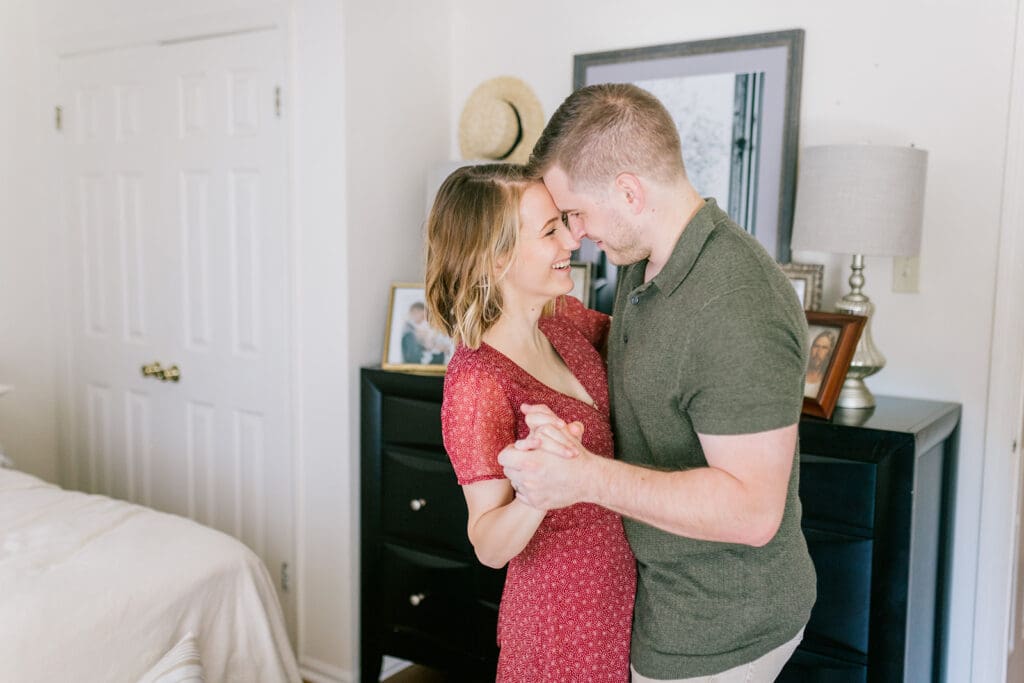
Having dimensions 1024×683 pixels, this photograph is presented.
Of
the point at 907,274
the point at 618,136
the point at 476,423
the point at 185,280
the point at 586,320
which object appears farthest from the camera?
the point at 185,280

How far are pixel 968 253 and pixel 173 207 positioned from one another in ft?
8.11

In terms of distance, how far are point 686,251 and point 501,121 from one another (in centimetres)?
159

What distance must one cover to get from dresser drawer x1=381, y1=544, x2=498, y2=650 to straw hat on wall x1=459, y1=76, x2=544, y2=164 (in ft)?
4.07

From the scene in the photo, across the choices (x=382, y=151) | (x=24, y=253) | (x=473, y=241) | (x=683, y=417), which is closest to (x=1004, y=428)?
(x=683, y=417)

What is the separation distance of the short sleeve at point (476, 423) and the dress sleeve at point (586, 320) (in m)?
0.34

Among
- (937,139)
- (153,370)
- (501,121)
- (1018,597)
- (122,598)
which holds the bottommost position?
(1018,597)

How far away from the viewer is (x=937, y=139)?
7.48 ft

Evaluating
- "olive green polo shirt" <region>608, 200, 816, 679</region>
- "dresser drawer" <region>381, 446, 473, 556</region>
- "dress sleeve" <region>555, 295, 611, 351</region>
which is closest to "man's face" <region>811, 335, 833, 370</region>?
"dress sleeve" <region>555, 295, 611, 351</region>

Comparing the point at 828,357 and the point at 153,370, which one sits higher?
the point at 828,357

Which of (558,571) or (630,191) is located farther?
(558,571)

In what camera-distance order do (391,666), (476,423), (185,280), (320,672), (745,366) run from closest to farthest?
(745,366) < (476,423) < (320,672) < (391,666) < (185,280)

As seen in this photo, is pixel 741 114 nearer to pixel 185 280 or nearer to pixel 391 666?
pixel 185 280

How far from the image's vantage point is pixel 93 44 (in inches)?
130

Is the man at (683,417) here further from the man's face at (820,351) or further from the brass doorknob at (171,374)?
the brass doorknob at (171,374)
